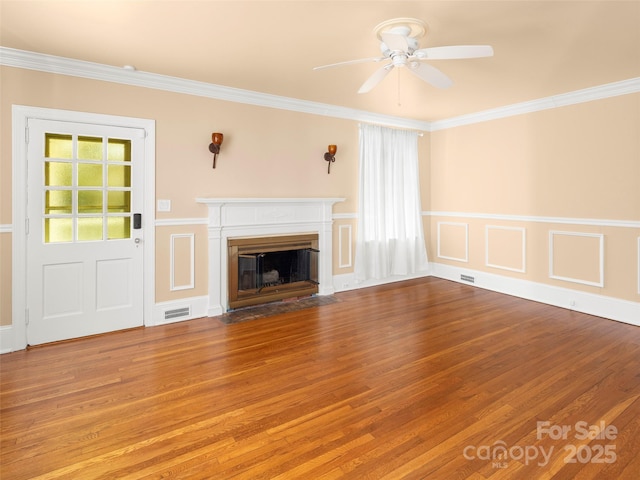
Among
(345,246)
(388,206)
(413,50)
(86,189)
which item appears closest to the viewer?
(413,50)

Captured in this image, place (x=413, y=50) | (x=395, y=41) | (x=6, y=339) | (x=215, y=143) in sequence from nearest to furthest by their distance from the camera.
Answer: (x=395, y=41)
(x=413, y=50)
(x=6, y=339)
(x=215, y=143)

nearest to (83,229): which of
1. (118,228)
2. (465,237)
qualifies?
(118,228)

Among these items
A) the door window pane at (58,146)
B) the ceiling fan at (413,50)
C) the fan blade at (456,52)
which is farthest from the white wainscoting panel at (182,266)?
the fan blade at (456,52)

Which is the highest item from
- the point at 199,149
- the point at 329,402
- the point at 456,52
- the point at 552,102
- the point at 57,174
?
the point at 552,102

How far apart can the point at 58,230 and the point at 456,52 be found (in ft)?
12.2

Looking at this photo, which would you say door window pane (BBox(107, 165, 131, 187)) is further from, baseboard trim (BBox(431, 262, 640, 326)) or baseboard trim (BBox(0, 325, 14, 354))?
baseboard trim (BBox(431, 262, 640, 326))

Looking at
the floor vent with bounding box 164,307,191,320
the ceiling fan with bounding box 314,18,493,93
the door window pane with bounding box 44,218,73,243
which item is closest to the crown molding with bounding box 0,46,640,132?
the door window pane with bounding box 44,218,73,243

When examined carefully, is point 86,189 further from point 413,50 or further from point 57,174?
point 413,50

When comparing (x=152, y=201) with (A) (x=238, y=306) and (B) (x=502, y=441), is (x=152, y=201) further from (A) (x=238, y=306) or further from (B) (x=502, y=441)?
(B) (x=502, y=441)

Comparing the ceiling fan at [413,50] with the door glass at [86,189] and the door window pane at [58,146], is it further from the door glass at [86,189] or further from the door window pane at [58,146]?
the door window pane at [58,146]

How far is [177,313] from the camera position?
3.99 metres

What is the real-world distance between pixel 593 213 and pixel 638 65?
1.57 meters

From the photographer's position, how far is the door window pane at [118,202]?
362 cm

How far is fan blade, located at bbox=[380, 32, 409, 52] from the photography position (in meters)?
2.27
